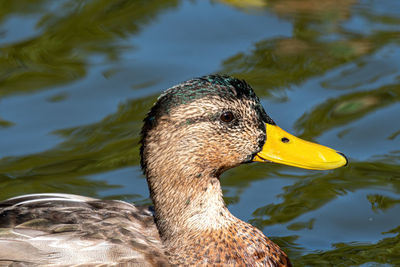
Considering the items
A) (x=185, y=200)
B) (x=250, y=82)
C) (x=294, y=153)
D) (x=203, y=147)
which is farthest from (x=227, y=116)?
(x=250, y=82)

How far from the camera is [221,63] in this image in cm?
1023

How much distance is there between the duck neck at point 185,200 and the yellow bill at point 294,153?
49 cm

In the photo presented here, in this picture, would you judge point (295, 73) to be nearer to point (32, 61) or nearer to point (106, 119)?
point (106, 119)

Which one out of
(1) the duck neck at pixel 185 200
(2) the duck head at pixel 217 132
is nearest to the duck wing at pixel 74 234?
(1) the duck neck at pixel 185 200

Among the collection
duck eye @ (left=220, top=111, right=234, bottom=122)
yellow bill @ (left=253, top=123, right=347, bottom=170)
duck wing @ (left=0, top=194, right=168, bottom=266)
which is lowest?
duck wing @ (left=0, top=194, right=168, bottom=266)

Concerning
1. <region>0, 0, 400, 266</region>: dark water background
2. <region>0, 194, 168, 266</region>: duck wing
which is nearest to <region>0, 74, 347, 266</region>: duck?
<region>0, 194, 168, 266</region>: duck wing

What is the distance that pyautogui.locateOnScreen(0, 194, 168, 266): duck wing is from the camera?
6160mm

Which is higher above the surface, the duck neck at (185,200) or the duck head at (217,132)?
the duck head at (217,132)

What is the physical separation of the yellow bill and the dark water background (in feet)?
3.74

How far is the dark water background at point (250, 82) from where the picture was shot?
26.2ft

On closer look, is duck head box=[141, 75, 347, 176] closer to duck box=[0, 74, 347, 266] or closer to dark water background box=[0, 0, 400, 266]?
duck box=[0, 74, 347, 266]

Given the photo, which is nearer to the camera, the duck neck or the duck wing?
the duck wing

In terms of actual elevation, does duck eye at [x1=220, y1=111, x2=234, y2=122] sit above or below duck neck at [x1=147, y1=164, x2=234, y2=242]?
above

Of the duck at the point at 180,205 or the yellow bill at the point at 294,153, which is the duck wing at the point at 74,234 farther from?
the yellow bill at the point at 294,153
